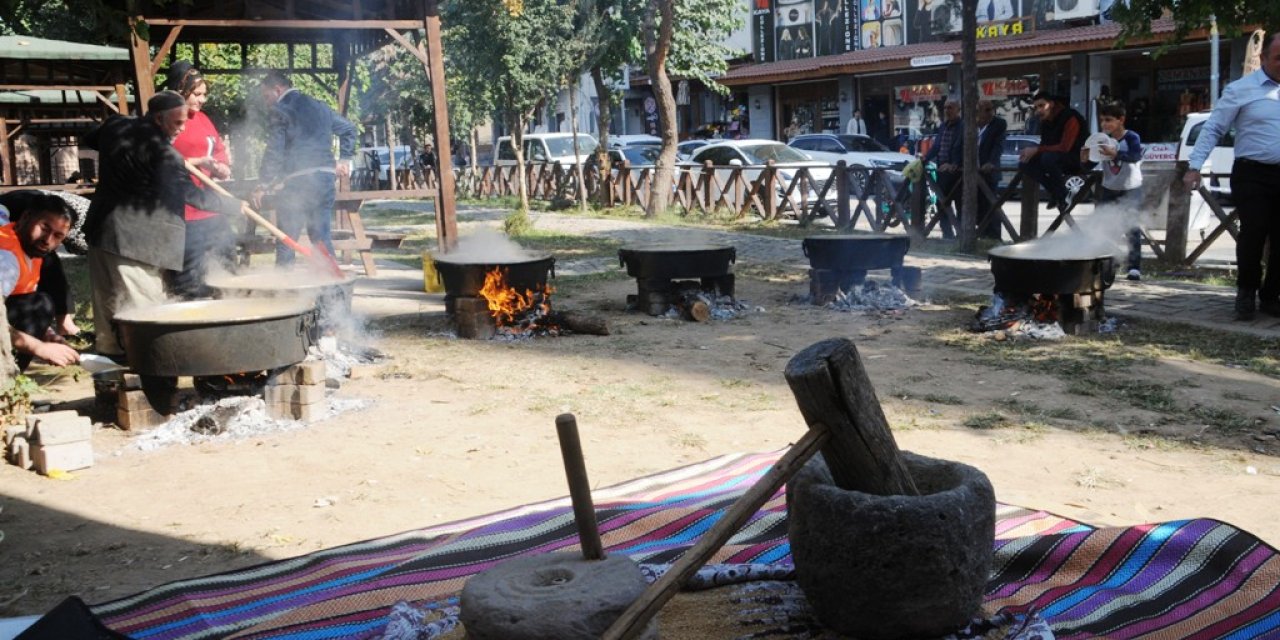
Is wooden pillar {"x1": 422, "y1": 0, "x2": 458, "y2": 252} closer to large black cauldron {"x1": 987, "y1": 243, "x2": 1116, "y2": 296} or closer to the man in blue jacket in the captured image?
the man in blue jacket

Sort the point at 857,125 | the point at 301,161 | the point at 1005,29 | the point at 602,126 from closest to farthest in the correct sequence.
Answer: the point at 301,161
the point at 602,126
the point at 1005,29
the point at 857,125

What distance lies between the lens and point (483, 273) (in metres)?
8.16

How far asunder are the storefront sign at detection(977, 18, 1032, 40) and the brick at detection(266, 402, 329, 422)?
24720mm

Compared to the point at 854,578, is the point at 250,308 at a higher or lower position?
higher

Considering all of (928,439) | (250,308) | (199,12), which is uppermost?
(199,12)

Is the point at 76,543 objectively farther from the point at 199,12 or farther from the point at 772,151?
the point at 772,151

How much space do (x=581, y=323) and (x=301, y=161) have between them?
3.39 m

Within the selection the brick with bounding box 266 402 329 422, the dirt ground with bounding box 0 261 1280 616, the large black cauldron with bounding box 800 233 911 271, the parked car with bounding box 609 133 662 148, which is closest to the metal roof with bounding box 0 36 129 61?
the dirt ground with bounding box 0 261 1280 616

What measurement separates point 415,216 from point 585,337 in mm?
15076

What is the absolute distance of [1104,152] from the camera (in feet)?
32.6

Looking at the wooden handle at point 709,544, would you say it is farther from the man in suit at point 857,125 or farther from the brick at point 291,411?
the man in suit at point 857,125

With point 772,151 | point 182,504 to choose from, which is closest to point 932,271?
point 182,504

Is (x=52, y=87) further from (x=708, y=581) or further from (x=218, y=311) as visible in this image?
(x=708, y=581)

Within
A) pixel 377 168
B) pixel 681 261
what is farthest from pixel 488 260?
pixel 377 168
